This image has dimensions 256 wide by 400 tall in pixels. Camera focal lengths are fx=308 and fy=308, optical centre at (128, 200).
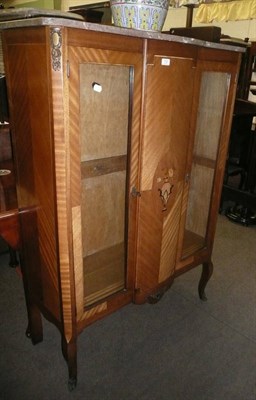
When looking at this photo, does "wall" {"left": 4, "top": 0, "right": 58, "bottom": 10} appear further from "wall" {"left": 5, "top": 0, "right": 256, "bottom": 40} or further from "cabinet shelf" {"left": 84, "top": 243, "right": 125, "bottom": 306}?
"cabinet shelf" {"left": 84, "top": 243, "right": 125, "bottom": 306}

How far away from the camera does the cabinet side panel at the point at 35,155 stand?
38.6 inches

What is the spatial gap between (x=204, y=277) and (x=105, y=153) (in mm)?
1086

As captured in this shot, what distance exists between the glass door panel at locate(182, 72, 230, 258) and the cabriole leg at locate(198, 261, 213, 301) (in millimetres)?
191

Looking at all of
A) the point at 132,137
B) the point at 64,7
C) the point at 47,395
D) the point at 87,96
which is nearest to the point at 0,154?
the point at 87,96

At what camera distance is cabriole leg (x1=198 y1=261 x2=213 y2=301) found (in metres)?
Answer: 1.95

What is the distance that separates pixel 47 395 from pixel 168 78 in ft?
A: 4.82

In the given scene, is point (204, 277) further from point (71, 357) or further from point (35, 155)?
point (35, 155)

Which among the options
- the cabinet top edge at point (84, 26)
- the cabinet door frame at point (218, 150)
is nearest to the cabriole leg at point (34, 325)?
the cabinet door frame at point (218, 150)

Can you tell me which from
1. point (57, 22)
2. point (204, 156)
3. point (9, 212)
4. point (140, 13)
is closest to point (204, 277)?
point (204, 156)

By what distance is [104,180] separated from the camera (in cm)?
144

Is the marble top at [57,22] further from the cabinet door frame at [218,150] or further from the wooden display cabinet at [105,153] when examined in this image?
the cabinet door frame at [218,150]

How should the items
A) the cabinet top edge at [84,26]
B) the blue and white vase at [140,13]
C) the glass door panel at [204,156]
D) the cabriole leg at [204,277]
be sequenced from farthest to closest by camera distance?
1. the cabriole leg at [204,277]
2. the glass door panel at [204,156]
3. the blue and white vase at [140,13]
4. the cabinet top edge at [84,26]

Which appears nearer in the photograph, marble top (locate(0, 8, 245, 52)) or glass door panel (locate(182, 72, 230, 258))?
marble top (locate(0, 8, 245, 52))

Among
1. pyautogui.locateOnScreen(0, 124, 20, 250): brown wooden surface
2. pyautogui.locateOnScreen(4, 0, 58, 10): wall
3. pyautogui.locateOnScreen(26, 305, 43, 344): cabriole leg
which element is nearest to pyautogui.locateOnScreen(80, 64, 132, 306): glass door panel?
pyautogui.locateOnScreen(0, 124, 20, 250): brown wooden surface
